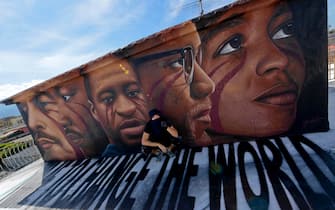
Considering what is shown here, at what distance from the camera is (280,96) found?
3.85 m

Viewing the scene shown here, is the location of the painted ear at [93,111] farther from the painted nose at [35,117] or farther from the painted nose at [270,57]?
the painted nose at [270,57]

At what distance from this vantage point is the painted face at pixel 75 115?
523cm

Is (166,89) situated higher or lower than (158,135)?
higher

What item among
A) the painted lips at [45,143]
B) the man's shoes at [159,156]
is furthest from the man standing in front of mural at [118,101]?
the painted lips at [45,143]

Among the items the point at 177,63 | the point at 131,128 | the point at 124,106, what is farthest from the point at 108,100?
the point at 177,63

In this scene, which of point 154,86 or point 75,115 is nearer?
point 154,86

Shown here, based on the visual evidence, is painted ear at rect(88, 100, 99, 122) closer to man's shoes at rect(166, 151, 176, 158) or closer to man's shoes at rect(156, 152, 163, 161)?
man's shoes at rect(156, 152, 163, 161)

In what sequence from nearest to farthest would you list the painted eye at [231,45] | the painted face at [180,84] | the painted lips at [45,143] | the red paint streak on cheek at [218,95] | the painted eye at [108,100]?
the painted eye at [231,45], the red paint streak on cheek at [218,95], the painted face at [180,84], the painted eye at [108,100], the painted lips at [45,143]

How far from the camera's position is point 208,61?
13.3 feet

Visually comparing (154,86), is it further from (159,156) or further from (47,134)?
(47,134)

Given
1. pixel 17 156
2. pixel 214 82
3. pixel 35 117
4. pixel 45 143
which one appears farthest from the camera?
pixel 17 156

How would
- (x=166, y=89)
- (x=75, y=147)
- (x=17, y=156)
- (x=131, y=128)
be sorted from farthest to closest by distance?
(x=17, y=156), (x=75, y=147), (x=131, y=128), (x=166, y=89)

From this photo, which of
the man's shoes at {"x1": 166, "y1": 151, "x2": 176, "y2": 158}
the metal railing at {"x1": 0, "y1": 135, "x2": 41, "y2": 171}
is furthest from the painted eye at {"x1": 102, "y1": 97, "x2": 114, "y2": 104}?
the metal railing at {"x1": 0, "y1": 135, "x2": 41, "y2": 171}

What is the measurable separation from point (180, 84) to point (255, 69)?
171 cm
